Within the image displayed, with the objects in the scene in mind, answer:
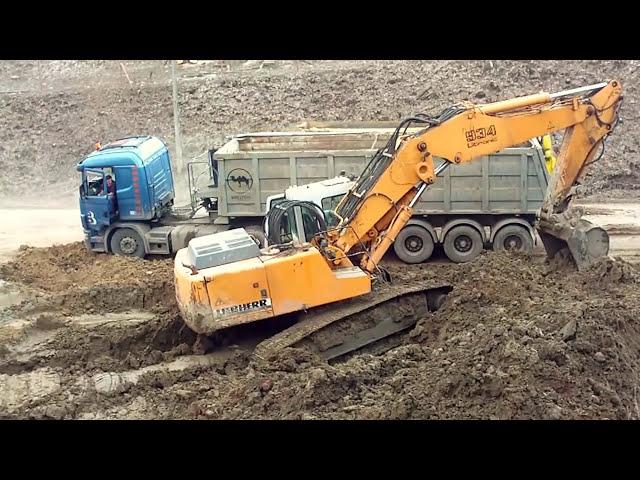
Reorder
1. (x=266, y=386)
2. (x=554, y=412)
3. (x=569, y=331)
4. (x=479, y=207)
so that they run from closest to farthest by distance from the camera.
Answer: (x=554, y=412) < (x=266, y=386) < (x=569, y=331) < (x=479, y=207)

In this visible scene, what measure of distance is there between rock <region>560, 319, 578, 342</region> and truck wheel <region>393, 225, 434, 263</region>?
6.33 m

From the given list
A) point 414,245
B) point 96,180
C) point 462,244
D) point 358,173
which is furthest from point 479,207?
point 96,180

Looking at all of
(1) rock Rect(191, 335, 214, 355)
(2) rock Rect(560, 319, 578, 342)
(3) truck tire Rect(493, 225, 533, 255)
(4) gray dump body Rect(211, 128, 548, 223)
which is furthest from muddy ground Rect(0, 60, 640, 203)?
(1) rock Rect(191, 335, 214, 355)

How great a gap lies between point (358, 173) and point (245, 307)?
5964mm

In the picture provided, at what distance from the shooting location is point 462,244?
17.6 m

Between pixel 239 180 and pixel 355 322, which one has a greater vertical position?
pixel 239 180

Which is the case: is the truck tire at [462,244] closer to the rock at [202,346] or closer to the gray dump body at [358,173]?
the gray dump body at [358,173]

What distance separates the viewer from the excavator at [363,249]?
39.6ft

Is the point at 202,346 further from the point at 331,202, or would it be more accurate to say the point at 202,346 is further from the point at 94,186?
the point at 94,186

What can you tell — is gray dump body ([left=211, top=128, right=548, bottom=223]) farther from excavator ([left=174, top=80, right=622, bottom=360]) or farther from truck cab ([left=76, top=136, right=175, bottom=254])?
excavator ([left=174, top=80, right=622, bottom=360])

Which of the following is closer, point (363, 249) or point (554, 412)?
point (554, 412)

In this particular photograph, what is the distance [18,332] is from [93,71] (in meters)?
19.5

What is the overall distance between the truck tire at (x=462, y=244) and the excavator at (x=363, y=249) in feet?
12.8

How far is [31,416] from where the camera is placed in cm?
1112
